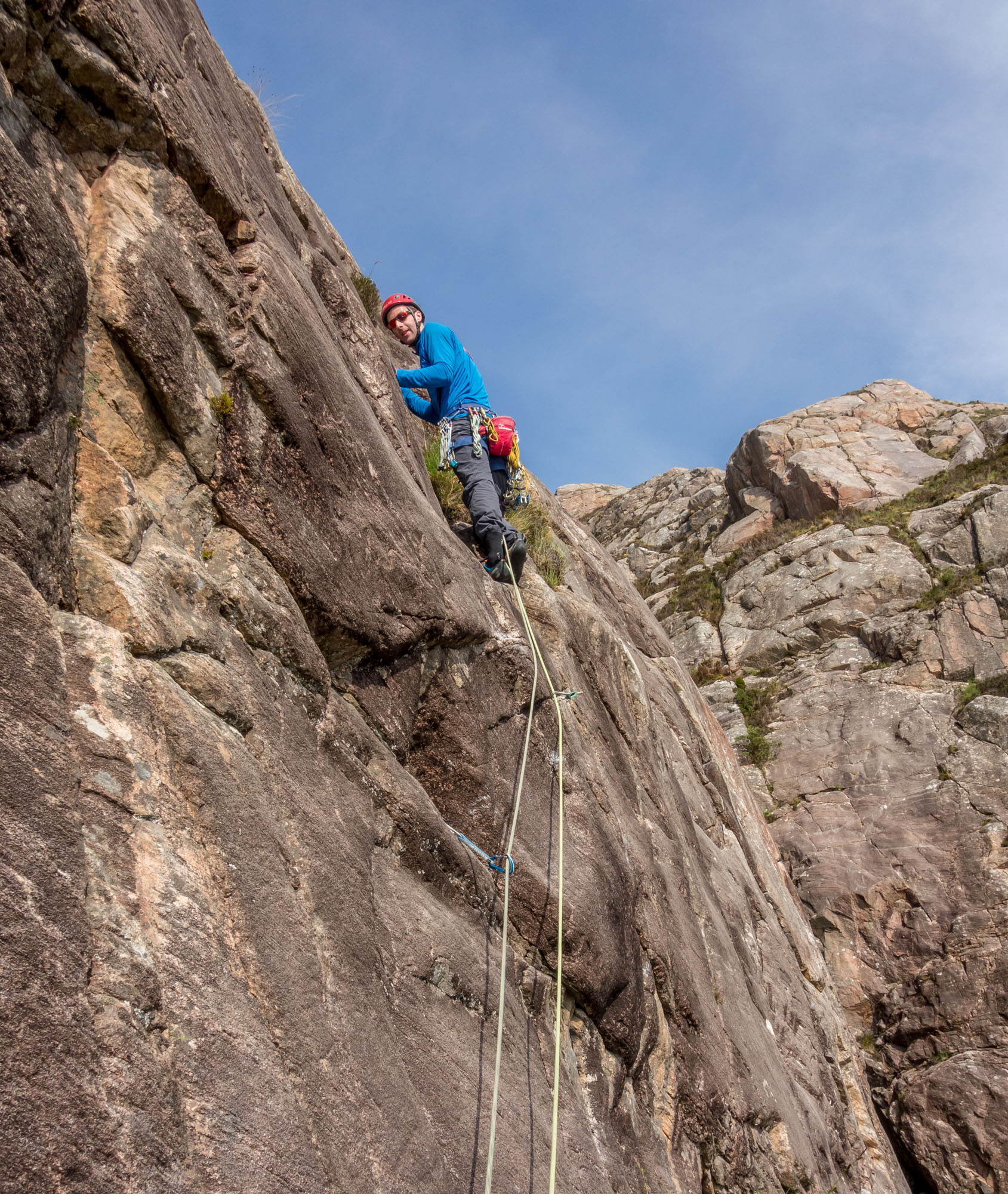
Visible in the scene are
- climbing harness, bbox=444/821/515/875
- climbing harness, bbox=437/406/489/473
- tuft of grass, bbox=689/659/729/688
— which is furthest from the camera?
tuft of grass, bbox=689/659/729/688

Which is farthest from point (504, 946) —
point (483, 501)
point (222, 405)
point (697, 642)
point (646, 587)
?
point (646, 587)

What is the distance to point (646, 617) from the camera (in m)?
15.0

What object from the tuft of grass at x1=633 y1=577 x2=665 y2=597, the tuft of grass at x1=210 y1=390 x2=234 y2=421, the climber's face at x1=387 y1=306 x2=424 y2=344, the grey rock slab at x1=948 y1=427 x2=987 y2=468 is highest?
the grey rock slab at x1=948 y1=427 x2=987 y2=468

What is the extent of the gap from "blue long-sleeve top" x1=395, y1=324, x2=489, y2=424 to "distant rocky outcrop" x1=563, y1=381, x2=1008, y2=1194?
545 inches

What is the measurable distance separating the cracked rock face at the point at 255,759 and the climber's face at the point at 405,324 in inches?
23.5

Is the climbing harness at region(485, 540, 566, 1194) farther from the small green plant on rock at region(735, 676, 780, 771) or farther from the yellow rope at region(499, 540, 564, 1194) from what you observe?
the small green plant on rock at region(735, 676, 780, 771)

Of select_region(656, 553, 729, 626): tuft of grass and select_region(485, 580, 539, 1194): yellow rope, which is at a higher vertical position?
select_region(656, 553, 729, 626): tuft of grass

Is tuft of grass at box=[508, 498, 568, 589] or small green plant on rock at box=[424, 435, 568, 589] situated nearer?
small green plant on rock at box=[424, 435, 568, 589]

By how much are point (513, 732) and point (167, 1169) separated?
14.8ft

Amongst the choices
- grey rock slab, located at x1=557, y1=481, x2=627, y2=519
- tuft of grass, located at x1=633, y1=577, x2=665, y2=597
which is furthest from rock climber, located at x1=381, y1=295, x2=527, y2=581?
grey rock slab, located at x1=557, y1=481, x2=627, y2=519

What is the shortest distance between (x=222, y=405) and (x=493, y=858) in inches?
143

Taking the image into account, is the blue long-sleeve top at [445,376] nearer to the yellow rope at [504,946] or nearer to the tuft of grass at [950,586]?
the yellow rope at [504,946]

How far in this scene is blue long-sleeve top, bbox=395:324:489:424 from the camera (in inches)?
352

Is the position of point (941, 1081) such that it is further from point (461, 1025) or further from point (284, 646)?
point (284, 646)
